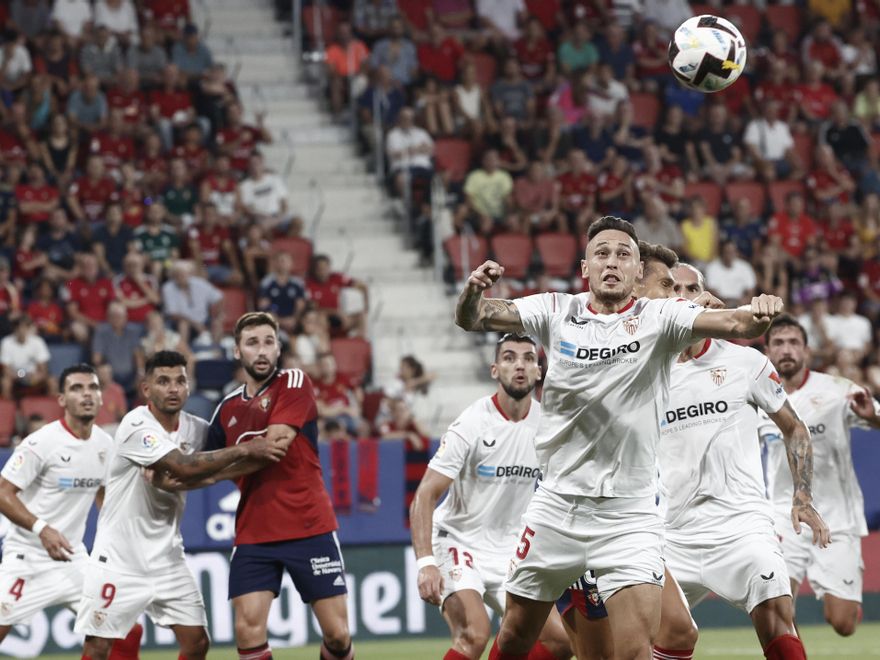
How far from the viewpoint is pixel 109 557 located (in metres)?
9.79

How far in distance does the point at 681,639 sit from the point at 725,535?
0.63 metres

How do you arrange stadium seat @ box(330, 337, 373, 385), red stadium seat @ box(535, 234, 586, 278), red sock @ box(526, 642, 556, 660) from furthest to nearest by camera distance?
red stadium seat @ box(535, 234, 586, 278) → stadium seat @ box(330, 337, 373, 385) → red sock @ box(526, 642, 556, 660)

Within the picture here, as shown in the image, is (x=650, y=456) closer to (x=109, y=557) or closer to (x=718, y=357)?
(x=718, y=357)

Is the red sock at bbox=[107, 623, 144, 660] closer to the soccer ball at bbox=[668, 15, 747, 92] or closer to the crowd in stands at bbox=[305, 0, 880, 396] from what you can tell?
the soccer ball at bbox=[668, 15, 747, 92]

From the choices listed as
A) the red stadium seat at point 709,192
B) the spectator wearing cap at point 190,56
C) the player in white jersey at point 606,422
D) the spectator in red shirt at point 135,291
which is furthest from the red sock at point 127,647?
the red stadium seat at point 709,192

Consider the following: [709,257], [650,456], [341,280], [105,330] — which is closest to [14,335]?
[105,330]

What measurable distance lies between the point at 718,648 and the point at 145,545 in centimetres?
581

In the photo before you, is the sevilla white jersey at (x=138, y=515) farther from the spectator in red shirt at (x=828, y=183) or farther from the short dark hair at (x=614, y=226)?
the spectator in red shirt at (x=828, y=183)

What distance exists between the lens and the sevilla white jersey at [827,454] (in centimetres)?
1076

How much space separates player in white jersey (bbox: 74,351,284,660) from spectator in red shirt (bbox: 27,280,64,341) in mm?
6679

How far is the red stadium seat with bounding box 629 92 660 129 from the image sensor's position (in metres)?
22.0

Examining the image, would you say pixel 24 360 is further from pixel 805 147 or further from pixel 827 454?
pixel 805 147

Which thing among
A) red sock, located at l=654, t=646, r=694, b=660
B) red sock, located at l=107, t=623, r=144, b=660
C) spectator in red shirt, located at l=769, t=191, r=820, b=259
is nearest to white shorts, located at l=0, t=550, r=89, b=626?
red sock, located at l=107, t=623, r=144, b=660

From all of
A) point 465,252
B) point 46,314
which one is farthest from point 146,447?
point 465,252
